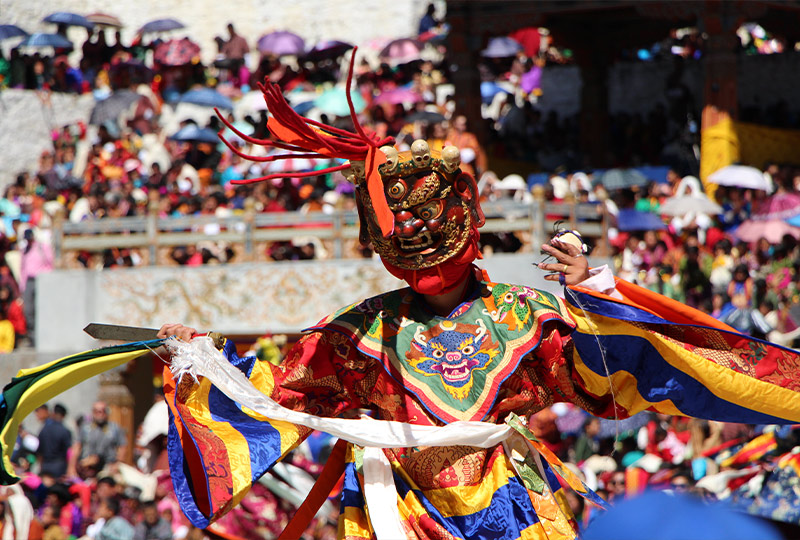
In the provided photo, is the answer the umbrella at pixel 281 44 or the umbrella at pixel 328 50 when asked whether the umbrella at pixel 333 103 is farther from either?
the umbrella at pixel 281 44

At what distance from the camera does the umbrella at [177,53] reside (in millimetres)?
18844

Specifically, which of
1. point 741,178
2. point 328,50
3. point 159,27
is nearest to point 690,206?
point 741,178

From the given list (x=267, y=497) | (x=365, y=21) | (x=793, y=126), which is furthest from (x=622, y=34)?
(x=267, y=497)

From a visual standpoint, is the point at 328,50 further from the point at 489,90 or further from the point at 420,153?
the point at 420,153

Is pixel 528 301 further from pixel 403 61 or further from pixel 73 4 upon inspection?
pixel 73 4

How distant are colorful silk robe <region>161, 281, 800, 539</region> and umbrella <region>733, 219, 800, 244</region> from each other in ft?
20.8

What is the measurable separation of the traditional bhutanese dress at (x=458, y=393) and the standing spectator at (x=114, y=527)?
3.90 m

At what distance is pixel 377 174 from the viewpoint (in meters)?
4.13

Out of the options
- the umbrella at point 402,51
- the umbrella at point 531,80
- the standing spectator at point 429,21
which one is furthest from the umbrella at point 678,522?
the standing spectator at point 429,21

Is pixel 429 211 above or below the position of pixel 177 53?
below

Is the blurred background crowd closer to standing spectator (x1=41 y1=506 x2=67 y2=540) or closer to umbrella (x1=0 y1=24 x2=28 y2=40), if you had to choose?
standing spectator (x1=41 y1=506 x2=67 y2=540)

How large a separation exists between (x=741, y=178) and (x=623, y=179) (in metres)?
1.40

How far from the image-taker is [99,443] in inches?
401

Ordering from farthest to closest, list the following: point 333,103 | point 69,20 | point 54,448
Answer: point 69,20 → point 333,103 → point 54,448
